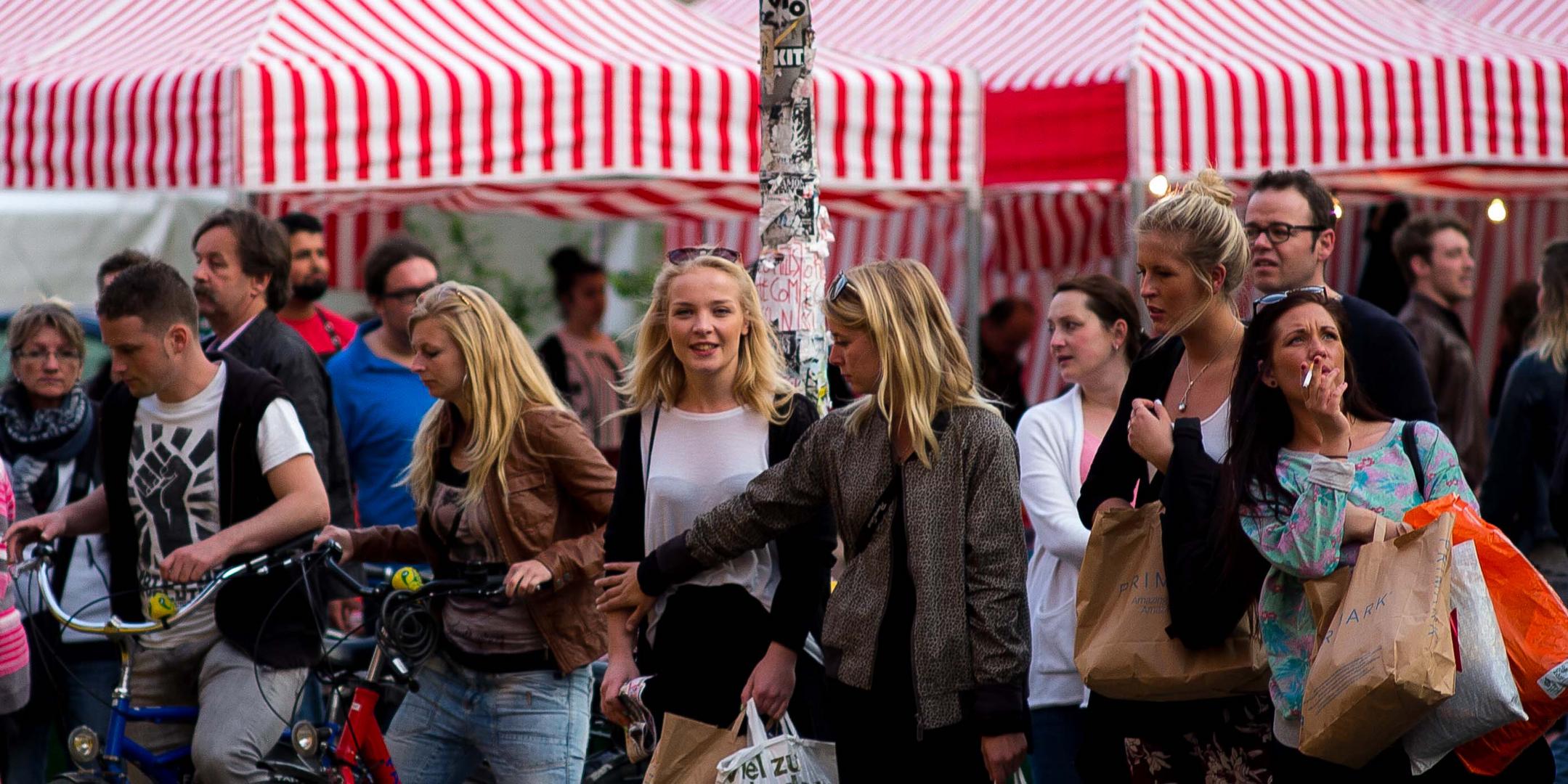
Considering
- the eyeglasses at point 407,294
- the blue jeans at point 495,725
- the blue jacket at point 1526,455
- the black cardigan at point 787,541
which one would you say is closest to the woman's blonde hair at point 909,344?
the black cardigan at point 787,541

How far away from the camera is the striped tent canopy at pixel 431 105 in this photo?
7762mm

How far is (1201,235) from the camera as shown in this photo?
3779 mm

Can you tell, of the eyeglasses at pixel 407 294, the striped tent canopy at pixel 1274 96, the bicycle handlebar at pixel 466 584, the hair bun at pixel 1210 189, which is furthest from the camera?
the striped tent canopy at pixel 1274 96

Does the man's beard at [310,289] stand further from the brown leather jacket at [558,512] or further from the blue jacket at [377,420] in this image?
the brown leather jacket at [558,512]

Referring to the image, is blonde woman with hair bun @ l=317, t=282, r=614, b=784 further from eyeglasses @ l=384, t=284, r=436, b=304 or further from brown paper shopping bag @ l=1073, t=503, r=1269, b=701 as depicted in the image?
eyeglasses @ l=384, t=284, r=436, b=304

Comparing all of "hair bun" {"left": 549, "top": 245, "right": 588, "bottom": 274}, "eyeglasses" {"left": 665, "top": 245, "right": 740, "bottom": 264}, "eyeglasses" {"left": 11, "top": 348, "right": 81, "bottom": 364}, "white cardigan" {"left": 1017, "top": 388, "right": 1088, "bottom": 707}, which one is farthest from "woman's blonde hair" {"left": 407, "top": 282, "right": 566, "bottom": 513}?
"hair bun" {"left": 549, "top": 245, "right": 588, "bottom": 274}

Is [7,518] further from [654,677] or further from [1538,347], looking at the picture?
[1538,347]

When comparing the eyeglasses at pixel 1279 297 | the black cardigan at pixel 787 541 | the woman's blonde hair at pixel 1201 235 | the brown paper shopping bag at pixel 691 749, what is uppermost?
the woman's blonde hair at pixel 1201 235

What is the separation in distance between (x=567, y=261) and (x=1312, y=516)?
652 cm

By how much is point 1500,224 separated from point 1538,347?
20.3ft

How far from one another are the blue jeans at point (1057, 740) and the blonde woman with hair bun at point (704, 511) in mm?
769

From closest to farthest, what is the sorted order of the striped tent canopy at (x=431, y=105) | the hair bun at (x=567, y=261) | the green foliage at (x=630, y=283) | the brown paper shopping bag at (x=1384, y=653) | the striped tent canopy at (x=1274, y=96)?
the brown paper shopping bag at (x=1384, y=653) → the striped tent canopy at (x=431, y=105) → the striped tent canopy at (x=1274, y=96) → the hair bun at (x=567, y=261) → the green foliage at (x=630, y=283)

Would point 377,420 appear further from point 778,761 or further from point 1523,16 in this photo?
point 1523,16

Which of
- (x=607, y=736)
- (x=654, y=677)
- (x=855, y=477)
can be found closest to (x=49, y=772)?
(x=607, y=736)
